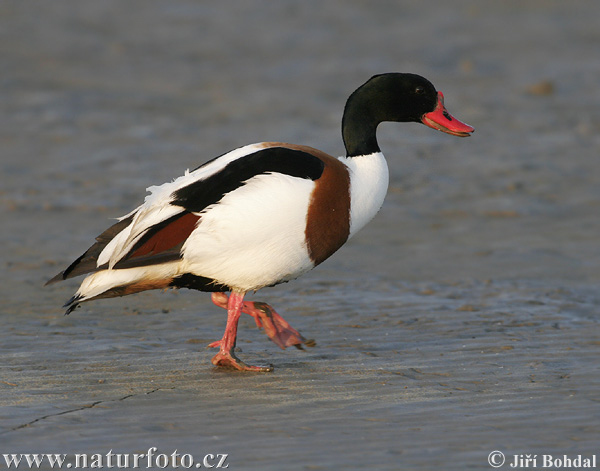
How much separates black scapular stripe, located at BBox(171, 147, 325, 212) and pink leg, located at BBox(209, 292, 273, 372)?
63 cm

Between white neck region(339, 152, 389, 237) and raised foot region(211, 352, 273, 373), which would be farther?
white neck region(339, 152, 389, 237)

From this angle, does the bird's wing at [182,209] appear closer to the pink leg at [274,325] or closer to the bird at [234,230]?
the bird at [234,230]

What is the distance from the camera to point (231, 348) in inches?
247

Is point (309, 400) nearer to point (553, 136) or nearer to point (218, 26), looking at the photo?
point (553, 136)

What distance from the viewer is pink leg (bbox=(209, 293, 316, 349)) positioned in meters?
6.50

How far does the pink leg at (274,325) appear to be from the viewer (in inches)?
256

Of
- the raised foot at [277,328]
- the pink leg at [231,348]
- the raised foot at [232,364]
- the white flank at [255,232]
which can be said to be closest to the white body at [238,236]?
the white flank at [255,232]

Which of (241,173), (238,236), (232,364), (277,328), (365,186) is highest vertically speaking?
(241,173)

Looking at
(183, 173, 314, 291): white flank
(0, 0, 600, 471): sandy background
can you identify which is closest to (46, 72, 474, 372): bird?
(183, 173, 314, 291): white flank

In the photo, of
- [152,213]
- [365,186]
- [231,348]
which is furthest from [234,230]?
[365,186]

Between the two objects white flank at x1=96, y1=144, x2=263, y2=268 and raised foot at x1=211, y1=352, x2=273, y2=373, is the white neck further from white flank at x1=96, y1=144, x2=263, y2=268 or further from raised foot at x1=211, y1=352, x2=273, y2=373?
raised foot at x1=211, y1=352, x2=273, y2=373

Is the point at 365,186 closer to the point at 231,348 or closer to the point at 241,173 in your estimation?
the point at 241,173

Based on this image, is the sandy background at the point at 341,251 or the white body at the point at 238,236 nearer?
the sandy background at the point at 341,251

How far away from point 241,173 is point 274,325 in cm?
95
